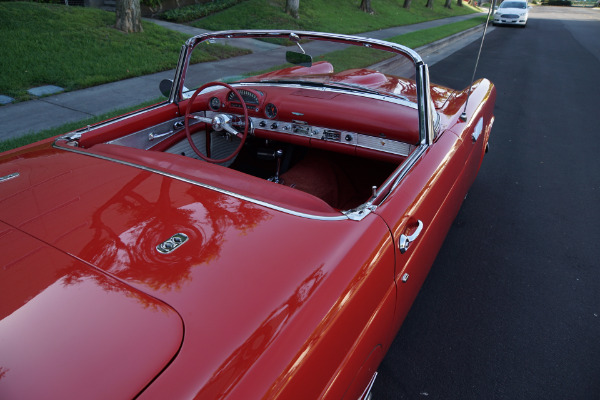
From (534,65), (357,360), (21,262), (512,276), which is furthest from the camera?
(534,65)

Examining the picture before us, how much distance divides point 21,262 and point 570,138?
634cm

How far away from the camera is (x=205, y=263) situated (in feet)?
4.31

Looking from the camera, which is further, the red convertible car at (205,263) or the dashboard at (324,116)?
the dashboard at (324,116)

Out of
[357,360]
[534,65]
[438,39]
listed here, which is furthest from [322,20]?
[357,360]

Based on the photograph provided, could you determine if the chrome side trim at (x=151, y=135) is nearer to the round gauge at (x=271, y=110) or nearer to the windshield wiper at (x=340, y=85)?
the round gauge at (x=271, y=110)

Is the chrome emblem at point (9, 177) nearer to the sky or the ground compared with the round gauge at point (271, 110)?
nearer to the ground

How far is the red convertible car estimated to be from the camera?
1018mm

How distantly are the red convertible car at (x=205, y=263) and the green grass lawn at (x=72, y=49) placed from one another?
4499mm

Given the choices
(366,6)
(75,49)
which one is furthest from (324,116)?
(366,6)

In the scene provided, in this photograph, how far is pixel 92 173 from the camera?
5.88ft

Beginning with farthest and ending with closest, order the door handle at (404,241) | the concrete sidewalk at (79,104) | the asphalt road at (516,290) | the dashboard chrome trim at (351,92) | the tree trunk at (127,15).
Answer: the tree trunk at (127,15) < the concrete sidewalk at (79,104) < the dashboard chrome trim at (351,92) < the asphalt road at (516,290) < the door handle at (404,241)

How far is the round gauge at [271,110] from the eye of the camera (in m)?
2.80

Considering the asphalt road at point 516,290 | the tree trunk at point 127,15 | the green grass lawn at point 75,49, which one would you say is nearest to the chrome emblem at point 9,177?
the asphalt road at point 516,290

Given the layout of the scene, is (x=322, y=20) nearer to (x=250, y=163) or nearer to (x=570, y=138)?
(x=570, y=138)
